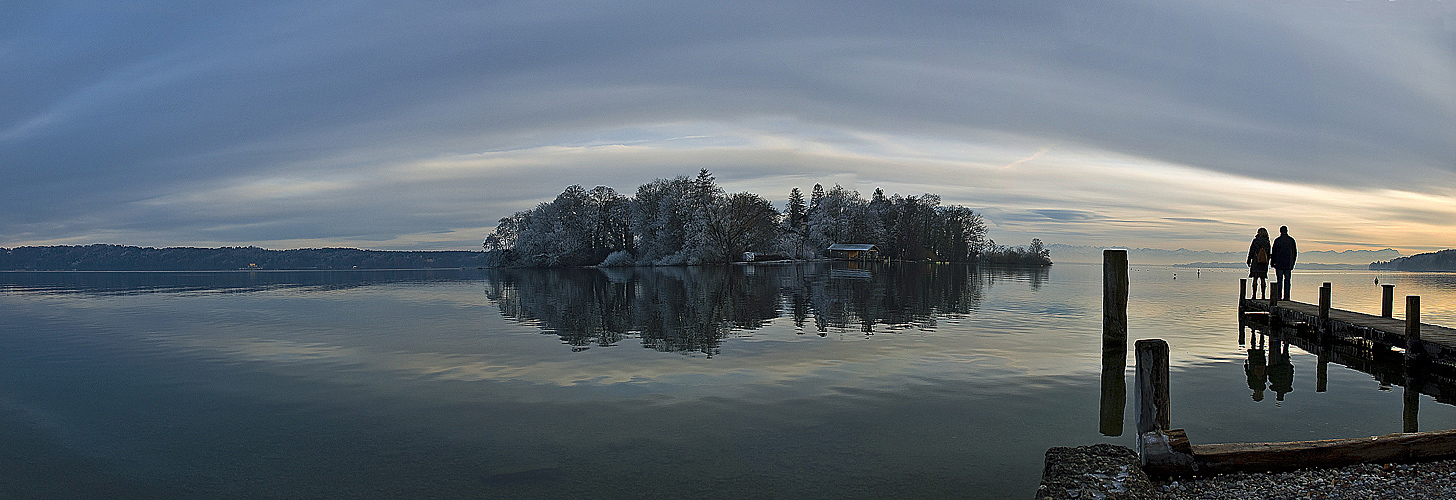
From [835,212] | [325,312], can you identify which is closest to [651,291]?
[325,312]

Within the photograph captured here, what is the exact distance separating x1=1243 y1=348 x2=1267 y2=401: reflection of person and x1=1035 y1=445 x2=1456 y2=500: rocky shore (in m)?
5.66

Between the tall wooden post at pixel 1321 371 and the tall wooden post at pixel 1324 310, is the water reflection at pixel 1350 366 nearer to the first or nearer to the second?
the tall wooden post at pixel 1321 371

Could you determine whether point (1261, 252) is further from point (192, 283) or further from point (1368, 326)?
point (192, 283)

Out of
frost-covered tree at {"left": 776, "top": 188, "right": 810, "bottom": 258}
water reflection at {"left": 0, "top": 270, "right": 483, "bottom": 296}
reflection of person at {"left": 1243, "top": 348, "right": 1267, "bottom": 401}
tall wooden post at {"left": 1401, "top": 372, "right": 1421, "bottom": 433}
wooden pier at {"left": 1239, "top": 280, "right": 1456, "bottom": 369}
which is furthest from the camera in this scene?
frost-covered tree at {"left": 776, "top": 188, "right": 810, "bottom": 258}

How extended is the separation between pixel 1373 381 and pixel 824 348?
10122mm

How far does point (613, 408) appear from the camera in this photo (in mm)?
11227

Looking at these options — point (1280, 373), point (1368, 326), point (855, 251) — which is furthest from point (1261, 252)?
point (855, 251)

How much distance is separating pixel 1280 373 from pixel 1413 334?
→ 2942 mm

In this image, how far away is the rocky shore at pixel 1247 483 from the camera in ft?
20.6

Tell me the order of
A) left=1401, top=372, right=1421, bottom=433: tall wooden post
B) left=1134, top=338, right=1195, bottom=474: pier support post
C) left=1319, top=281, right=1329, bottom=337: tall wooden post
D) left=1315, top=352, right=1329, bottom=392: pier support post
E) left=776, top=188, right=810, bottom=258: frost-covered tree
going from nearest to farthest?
1. left=1134, top=338, right=1195, bottom=474: pier support post
2. left=1401, top=372, right=1421, bottom=433: tall wooden post
3. left=1315, top=352, right=1329, bottom=392: pier support post
4. left=1319, top=281, right=1329, bottom=337: tall wooden post
5. left=776, top=188, right=810, bottom=258: frost-covered tree

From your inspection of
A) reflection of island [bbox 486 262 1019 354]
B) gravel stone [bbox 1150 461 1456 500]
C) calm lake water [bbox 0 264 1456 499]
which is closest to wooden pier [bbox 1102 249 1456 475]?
gravel stone [bbox 1150 461 1456 500]

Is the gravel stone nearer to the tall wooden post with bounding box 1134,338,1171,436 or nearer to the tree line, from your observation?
the tall wooden post with bounding box 1134,338,1171,436

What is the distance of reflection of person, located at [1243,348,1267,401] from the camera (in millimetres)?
12455

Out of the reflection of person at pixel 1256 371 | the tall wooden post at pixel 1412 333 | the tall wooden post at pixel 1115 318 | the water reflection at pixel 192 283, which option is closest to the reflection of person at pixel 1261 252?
the reflection of person at pixel 1256 371
